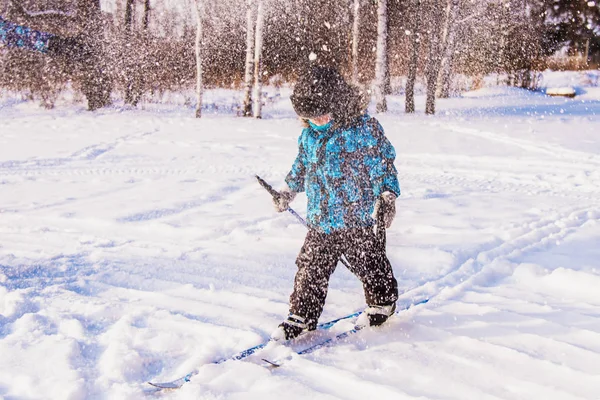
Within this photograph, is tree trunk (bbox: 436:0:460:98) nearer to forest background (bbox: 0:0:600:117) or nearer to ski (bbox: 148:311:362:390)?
forest background (bbox: 0:0:600:117)

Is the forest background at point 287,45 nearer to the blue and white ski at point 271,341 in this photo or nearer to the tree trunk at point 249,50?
the tree trunk at point 249,50

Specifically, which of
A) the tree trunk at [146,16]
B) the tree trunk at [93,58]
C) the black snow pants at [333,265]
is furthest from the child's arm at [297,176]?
the tree trunk at [146,16]

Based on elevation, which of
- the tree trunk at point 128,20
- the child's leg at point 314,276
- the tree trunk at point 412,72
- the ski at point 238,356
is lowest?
the ski at point 238,356

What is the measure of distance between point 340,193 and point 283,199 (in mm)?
365

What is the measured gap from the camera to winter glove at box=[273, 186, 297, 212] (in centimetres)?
306

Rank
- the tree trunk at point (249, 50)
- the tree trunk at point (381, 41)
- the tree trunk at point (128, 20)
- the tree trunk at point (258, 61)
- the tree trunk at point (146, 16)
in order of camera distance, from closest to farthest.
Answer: the tree trunk at point (381, 41) → the tree trunk at point (258, 61) → the tree trunk at point (249, 50) → the tree trunk at point (128, 20) → the tree trunk at point (146, 16)

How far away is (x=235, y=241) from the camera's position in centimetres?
483

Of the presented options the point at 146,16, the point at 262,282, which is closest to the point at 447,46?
the point at 146,16

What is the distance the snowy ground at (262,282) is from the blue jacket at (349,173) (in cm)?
65

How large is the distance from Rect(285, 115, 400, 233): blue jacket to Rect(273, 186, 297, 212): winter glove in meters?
0.22

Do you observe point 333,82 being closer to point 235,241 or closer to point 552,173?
point 235,241

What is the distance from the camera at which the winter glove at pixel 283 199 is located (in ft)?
10.0

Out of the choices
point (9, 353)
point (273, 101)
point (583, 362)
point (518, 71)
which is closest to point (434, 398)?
point (583, 362)

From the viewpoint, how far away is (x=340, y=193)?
2.86m
